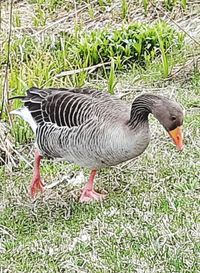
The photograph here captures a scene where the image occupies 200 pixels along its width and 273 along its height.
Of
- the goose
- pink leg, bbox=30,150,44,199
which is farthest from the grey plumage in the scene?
pink leg, bbox=30,150,44,199

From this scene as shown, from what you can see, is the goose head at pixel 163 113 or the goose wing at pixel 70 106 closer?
the goose head at pixel 163 113

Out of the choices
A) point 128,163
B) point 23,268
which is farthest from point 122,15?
point 23,268

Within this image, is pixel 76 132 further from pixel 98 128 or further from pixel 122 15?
pixel 122 15

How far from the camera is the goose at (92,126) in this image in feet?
14.9

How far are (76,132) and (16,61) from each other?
8.78 ft

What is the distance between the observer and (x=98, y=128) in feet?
15.2

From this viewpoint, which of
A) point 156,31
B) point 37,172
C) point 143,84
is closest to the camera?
point 37,172

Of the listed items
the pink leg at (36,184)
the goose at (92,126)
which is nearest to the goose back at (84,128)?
the goose at (92,126)

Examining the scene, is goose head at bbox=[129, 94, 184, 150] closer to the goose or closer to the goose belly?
the goose

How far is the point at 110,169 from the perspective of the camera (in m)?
5.36

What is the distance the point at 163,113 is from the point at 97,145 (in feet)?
1.58

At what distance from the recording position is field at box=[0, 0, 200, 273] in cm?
430

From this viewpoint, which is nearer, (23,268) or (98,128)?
(23,268)

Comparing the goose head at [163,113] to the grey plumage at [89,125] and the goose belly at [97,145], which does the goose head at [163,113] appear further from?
the goose belly at [97,145]
